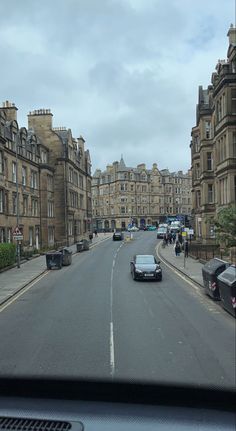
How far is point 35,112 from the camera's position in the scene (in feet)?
187

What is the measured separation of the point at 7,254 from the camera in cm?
3238

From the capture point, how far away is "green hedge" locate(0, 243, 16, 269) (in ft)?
102

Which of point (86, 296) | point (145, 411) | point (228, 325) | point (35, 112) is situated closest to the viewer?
point (145, 411)

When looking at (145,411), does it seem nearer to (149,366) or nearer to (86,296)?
(149,366)

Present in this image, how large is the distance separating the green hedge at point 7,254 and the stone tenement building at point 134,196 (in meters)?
86.0

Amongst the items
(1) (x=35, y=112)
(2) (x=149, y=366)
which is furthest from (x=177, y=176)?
(2) (x=149, y=366)

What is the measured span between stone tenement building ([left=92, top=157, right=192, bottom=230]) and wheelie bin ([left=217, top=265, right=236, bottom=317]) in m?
105

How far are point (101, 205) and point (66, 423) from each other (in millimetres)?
126153

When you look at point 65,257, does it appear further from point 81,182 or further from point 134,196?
point 134,196

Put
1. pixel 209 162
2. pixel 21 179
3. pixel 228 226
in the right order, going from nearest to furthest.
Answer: pixel 228 226
pixel 21 179
pixel 209 162

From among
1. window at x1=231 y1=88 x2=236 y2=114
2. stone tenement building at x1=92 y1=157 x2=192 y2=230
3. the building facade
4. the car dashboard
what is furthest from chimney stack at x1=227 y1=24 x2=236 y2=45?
stone tenement building at x1=92 y1=157 x2=192 y2=230

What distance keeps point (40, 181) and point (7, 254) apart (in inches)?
794

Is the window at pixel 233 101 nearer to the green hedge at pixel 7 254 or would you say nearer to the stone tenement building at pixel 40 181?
the stone tenement building at pixel 40 181

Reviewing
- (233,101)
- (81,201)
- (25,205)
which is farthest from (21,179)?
→ (81,201)
